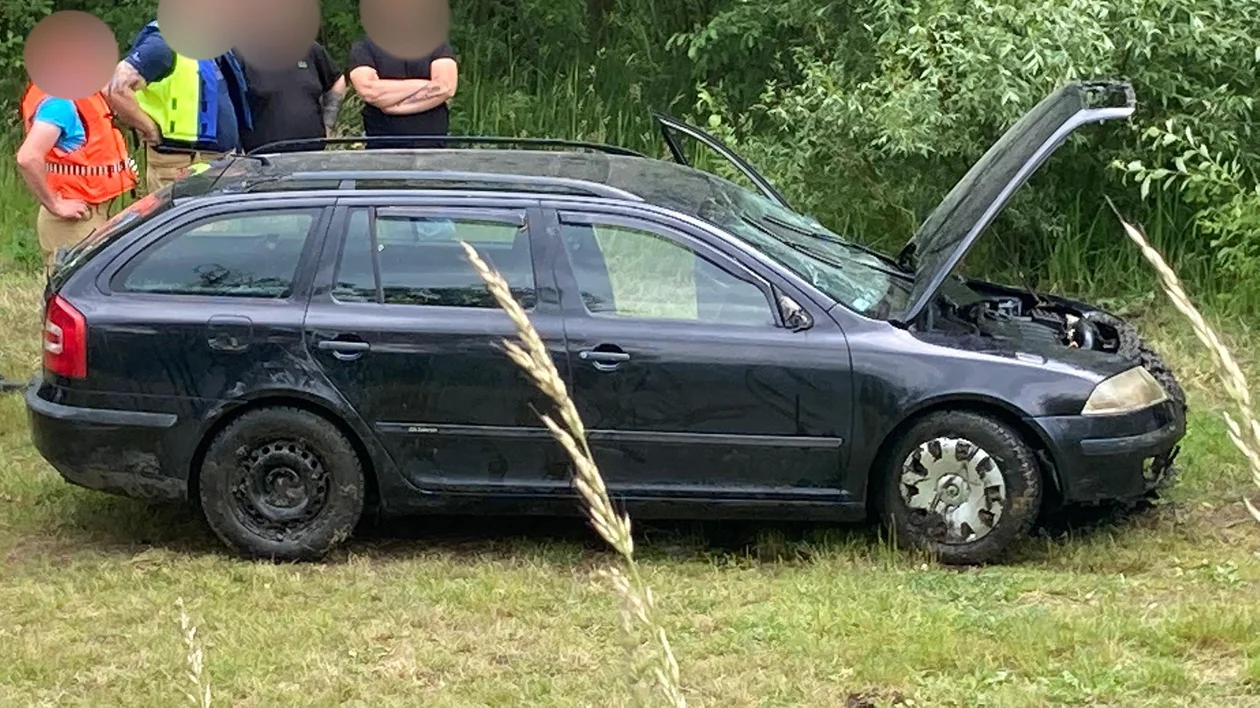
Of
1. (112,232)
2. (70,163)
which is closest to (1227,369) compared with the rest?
(112,232)

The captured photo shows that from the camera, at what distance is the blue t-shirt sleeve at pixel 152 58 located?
7.75m

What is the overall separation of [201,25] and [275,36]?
0.49 metres

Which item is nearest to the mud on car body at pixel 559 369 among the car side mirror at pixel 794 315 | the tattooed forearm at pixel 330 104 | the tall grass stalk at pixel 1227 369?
the car side mirror at pixel 794 315

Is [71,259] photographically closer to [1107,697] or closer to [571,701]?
[571,701]

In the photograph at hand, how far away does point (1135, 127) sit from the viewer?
29.8 ft

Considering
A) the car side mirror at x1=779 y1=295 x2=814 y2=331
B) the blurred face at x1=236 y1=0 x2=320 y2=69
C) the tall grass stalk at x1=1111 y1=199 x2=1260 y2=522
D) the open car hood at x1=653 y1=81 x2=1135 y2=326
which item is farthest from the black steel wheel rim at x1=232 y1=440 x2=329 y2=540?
the tall grass stalk at x1=1111 y1=199 x2=1260 y2=522

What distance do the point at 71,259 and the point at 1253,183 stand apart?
263 inches

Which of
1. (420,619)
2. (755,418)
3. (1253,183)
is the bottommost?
(420,619)

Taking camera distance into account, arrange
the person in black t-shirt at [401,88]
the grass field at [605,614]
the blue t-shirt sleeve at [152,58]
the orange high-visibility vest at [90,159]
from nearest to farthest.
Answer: the grass field at [605,614]
the orange high-visibility vest at [90,159]
the blue t-shirt sleeve at [152,58]
the person in black t-shirt at [401,88]

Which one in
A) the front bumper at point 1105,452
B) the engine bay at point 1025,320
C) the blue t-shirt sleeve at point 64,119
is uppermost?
the blue t-shirt sleeve at point 64,119

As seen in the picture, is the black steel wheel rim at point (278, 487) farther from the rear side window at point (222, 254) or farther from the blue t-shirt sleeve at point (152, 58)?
the blue t-shirt sleeve at point (152, 58)

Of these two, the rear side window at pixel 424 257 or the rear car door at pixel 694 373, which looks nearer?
the rear car door at pixel 694 373

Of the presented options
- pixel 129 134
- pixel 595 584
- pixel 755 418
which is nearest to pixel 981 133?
pixel 755 418

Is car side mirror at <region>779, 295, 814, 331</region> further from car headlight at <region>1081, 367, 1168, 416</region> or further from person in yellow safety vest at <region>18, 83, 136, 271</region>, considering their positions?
person in yellow safety vest at <region>18, 83, 136, 271</region>
